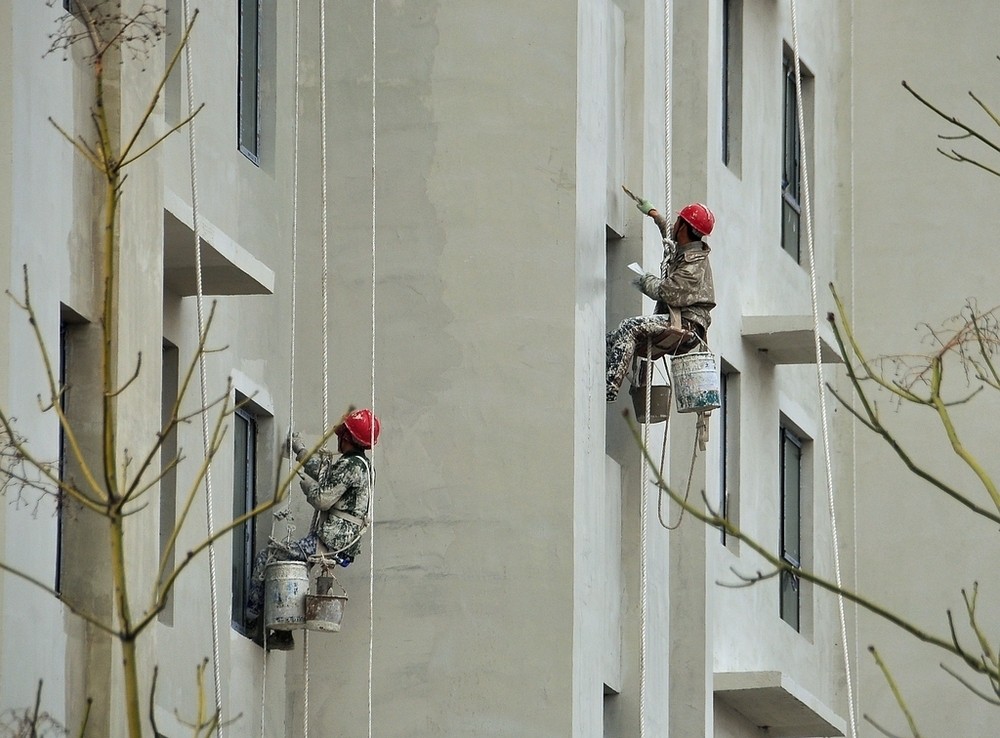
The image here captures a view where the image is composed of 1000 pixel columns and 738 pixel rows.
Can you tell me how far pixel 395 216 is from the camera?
723 inches

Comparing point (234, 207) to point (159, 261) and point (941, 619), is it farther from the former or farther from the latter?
point (941, 619)

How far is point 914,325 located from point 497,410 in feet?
32.6

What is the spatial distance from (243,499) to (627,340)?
9.96ft

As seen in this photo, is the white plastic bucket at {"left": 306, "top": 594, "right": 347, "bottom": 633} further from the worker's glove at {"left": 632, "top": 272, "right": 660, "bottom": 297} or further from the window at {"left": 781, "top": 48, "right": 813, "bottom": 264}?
the window at {"left": 781, "top": 48, "right": 813, "bottom": 264}

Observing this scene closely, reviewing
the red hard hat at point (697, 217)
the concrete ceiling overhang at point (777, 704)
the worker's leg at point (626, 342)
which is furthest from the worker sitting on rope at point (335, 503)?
the concrete ceiling overhang at point (777, 704)

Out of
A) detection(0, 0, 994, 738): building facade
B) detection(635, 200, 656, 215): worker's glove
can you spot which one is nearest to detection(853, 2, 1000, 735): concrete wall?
detection(0, 0, 994, 738): building facade

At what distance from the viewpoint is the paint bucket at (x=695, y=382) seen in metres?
18.9

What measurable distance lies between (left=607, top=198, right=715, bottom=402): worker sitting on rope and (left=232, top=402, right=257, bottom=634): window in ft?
8.91

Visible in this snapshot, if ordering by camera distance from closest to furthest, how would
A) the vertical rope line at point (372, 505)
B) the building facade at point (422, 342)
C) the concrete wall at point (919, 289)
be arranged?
1. the building facade at point (422, 342)
2. the vertical rope line at point (372, 505)
3. the concrete wall at point (919, 289)

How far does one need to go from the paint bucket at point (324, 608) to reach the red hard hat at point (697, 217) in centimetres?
360

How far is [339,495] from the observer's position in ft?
56.8

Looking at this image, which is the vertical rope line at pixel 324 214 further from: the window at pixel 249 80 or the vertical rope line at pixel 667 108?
the vertical rope line at pixel 667 108

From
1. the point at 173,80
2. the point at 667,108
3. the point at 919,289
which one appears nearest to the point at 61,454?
the point at 173,80

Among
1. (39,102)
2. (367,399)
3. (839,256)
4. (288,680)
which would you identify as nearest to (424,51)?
(367,399)
